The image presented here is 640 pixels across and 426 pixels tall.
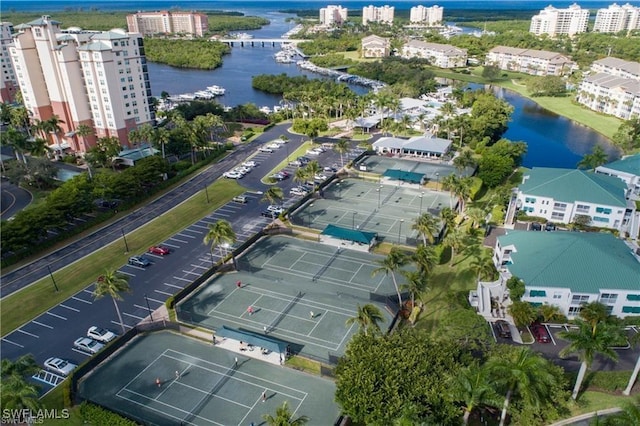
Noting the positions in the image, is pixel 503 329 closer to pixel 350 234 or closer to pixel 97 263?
pixel 350 234

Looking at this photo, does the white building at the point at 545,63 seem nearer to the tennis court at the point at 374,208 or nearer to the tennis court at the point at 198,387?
the tennis court at the point at 374,208

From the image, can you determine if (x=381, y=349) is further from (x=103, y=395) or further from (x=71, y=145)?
(x=71, y=145)

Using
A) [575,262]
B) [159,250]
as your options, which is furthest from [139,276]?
[575,262]

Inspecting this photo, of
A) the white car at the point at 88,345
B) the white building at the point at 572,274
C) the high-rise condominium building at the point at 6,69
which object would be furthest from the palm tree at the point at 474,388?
the high-rise condominium building at the point at 6,69

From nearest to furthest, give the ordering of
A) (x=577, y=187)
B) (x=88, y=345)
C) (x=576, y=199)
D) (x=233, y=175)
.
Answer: (x=88, y=345), (x=576, y=199), (x=577, y=187), (x=233, y=175)

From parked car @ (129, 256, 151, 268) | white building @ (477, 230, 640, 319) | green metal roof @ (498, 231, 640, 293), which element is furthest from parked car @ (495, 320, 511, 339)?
parked car @ (129, 256, 151, 268)

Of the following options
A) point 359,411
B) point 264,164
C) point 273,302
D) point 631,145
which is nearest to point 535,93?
point 631,145
